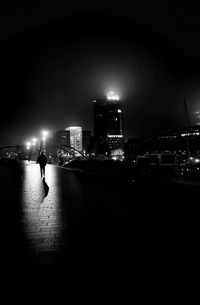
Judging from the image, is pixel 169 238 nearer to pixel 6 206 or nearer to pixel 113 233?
pixel 113 233

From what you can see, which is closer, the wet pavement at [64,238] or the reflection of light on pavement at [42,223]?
the wet pavement at [64,238]

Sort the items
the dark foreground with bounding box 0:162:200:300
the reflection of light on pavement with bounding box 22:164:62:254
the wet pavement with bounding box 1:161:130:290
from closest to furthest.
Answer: the dark foreground with bounding box 0:162:200:300, the wet pavement with bounding box 1:161:130:290, the reflection of light on pavement with bounding box 22:164:62:254

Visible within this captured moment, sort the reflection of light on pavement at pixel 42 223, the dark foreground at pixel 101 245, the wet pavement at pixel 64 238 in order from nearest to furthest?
the dark foreground at pixel 101 245 < the wet pavement at pixel 64 238 < the reflection of light on pavement at pixel 42 223

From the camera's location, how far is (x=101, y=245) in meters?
4.98

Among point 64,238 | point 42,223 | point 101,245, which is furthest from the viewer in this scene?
point 42,223

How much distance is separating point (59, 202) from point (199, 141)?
138m

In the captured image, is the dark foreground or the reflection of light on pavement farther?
the reflection of light on pavement

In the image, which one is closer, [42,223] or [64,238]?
[64,238]

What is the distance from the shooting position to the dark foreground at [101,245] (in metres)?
3.60

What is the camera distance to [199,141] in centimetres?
13475

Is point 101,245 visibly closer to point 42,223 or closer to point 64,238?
point 64,238

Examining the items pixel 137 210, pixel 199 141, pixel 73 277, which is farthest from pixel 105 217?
pixel 199 141

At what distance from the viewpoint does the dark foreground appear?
11.8ft

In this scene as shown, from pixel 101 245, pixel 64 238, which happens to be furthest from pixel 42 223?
pixel 101 245
